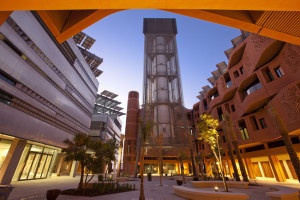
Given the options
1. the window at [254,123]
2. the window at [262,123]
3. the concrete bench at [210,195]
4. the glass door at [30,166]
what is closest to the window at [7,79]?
the glass door at [30,166]

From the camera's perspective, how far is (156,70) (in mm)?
62438

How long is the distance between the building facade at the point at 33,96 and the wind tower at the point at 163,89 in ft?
91.6

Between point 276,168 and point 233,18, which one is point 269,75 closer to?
point 276,168

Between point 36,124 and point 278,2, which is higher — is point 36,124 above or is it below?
above

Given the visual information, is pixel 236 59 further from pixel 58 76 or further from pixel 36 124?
pixel 36 124

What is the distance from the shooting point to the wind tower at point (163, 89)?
52219 millimetres

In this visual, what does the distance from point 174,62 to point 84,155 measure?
56844 millimetres

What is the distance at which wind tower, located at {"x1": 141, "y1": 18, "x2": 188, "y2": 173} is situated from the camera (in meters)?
52.2

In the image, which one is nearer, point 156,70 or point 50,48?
point 50,48

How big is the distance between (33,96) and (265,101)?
3346 cm

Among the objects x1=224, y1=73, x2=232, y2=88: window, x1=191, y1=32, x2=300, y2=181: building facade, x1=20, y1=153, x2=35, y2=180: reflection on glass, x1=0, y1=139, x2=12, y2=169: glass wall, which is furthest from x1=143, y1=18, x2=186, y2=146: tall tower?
x1=0, y1=139, x2=12, y2=169: glass wall

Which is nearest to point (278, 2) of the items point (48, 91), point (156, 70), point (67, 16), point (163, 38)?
point (67, 16)

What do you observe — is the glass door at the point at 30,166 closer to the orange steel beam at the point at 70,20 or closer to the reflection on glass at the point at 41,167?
the reflection on glass at the point at 41,167

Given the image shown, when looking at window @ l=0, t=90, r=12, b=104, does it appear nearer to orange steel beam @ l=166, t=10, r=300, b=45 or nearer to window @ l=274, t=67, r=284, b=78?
orange steel beam @ l=166, t=10, r=300, b=45
